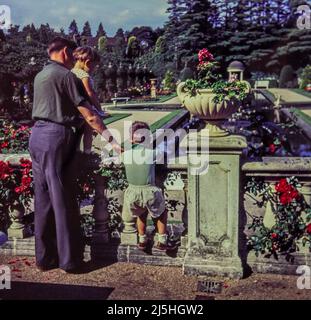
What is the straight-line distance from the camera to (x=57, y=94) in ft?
13.0

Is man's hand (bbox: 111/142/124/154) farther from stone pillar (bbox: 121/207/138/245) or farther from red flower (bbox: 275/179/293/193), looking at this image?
red flower (bbox: 275/179/293/193)

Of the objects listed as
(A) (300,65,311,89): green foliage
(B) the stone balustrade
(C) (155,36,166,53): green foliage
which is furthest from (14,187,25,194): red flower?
(C) (155,36,166,53): green foliage

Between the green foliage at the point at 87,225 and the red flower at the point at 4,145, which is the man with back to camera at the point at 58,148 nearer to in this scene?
the green foliage at the point at 87,225

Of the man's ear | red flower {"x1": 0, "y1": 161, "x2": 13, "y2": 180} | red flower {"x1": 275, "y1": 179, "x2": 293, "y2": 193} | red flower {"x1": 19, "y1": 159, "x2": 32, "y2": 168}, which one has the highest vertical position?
the man's ear

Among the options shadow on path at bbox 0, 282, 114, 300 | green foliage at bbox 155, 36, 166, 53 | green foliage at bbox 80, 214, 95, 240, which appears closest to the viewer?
shadow on path at bbox 0, 282, 114, 300

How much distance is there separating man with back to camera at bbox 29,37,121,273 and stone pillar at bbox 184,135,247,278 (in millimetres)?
868

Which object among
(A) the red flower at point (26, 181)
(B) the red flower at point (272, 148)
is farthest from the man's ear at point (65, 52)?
(B) the red flower at point (272, 148)

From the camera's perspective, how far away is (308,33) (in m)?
51.3

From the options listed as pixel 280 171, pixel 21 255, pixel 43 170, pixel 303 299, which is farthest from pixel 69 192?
pixel 303 299

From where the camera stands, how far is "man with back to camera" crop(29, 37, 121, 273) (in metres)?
3.98

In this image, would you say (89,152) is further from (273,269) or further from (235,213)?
(273,269)

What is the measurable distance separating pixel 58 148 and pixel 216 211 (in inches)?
62.8

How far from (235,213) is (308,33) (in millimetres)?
52518

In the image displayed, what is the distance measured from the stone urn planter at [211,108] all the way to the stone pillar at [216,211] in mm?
160
